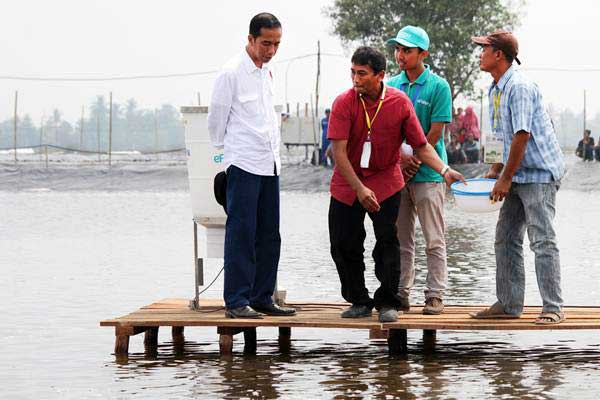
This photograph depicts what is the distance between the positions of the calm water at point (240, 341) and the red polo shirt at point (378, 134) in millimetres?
1131

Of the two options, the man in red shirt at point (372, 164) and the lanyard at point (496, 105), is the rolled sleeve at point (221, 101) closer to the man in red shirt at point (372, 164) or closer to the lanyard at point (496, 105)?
the man in red shirt at point (372, 164)

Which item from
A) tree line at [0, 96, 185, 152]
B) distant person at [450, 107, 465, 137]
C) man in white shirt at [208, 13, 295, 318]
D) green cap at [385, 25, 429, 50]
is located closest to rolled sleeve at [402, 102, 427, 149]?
green cap at [385, 25, 429, 50]

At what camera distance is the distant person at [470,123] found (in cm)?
4156

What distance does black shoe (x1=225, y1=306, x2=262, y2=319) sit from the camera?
904cm

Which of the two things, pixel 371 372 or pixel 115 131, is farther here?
pixel 115 131

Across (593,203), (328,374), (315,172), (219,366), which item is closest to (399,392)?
(328,374)

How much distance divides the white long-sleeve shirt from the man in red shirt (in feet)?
1.66

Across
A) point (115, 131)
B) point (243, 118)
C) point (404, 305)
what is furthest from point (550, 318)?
point (115, 131)

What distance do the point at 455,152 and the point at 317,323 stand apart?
35224 millimetres

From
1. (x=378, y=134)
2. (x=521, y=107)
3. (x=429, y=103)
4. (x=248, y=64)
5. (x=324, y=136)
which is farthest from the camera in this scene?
(x=324, y=136)

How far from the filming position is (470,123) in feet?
139

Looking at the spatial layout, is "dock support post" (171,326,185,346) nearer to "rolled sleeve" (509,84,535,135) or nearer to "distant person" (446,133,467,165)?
"rolled sleeve" (509,84,535,135)

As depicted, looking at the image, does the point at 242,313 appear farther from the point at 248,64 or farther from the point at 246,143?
the point at 248,64

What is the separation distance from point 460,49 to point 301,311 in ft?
162
